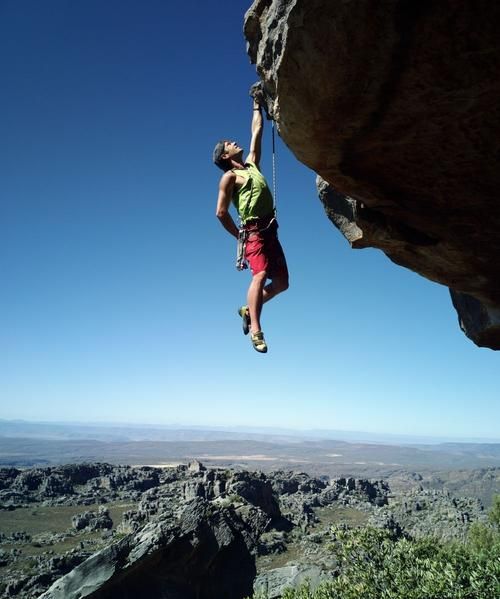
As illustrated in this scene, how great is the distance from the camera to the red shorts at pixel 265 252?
5777 millimetres

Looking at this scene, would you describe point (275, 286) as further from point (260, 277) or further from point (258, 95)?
point (258, 95)

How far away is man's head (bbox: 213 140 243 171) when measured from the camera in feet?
19.6

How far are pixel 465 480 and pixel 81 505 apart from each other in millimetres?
102940

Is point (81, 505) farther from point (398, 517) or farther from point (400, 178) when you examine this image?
point (400, 178)

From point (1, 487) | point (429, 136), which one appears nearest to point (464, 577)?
point (429, 136)

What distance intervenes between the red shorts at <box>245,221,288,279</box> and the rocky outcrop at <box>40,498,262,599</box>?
27224 mm

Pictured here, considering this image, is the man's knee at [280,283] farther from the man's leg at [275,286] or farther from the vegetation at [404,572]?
the vegetation at [404,572]

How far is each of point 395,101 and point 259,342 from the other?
2843mm

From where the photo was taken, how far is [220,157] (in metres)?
5.96

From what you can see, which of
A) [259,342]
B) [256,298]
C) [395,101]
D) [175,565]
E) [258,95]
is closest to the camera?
[395,101]

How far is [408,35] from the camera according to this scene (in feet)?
11.5

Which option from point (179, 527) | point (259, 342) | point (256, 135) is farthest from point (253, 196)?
point (179, 527)

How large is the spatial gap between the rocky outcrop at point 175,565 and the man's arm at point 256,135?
27935mm

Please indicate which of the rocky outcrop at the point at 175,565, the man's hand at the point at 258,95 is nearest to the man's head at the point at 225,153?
the man's hand at the point at 258,95
